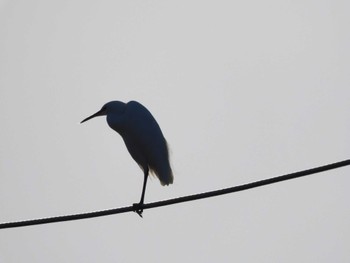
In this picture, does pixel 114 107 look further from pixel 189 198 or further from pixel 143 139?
pixel 189 198

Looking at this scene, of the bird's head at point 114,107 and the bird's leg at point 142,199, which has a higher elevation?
the bird's head at point 114,107

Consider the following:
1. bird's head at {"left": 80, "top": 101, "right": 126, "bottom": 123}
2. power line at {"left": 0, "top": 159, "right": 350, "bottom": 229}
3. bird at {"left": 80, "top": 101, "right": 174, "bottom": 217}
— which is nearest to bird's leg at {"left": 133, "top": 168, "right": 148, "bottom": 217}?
bird at {"left": 80, "top": 101, "right": 174, "bottom": 217}

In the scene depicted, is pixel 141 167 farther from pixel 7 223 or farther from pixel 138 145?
pixel 7 223

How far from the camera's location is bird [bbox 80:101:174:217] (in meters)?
9.16

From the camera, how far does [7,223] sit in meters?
6.83

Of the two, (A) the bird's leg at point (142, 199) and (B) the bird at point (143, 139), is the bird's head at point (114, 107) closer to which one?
(B) the bird at point (143, 139)

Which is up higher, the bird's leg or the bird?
the bird

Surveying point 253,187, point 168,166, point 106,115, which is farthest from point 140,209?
point 253,187

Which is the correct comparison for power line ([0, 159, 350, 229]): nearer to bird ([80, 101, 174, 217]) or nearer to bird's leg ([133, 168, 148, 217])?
bird's leg ([133, 168, 148, 217])

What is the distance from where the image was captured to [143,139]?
9188 millimetres

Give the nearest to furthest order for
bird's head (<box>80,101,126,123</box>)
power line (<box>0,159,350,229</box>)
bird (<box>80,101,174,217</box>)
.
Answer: power line (<box>0,159,350,229</box>) < bird (<box>80,101,174,217</box>) < bird's head (<box>80,101,126,123</box>)

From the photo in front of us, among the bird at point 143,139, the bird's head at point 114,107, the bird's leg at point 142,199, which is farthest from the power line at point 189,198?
the bird's head at point 114,107

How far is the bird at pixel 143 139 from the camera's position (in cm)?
916

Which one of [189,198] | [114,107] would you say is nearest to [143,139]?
[114,107]
